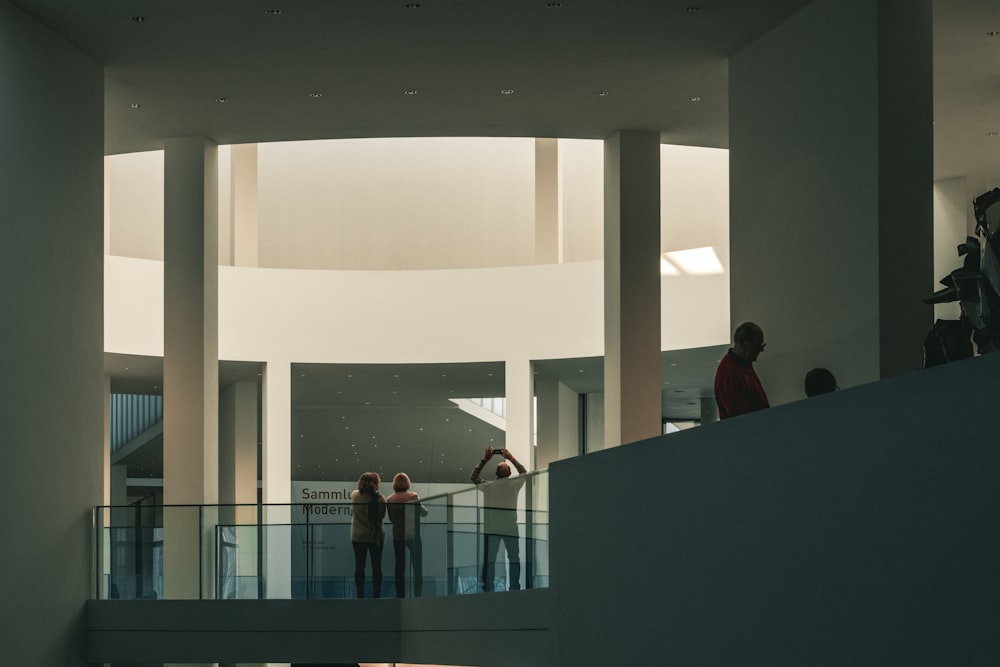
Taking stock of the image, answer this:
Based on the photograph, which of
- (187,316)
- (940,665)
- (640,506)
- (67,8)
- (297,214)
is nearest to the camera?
(940,665)

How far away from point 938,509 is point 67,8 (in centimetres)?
938

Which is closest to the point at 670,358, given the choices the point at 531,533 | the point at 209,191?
the point at 209,191

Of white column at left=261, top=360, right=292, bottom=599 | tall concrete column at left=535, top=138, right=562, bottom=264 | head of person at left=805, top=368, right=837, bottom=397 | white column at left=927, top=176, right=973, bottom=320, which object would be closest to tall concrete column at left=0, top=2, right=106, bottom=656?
head of person at left=805, top=368, right=837, bottom=397

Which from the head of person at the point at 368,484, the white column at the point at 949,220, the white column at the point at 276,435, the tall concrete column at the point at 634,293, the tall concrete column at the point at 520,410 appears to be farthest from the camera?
the tall concrete column at the point at 520,410

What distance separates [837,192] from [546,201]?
1187 centimetres

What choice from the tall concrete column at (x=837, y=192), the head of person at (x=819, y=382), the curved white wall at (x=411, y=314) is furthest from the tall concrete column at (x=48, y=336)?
the curved white wall at (x=411, y=314)

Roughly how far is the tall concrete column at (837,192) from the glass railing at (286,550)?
3.22m

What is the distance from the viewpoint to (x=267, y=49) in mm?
12102

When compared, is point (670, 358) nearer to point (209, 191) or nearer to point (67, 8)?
point (209, 191)

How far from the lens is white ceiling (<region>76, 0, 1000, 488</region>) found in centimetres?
1123

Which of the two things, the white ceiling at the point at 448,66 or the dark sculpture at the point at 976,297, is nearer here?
the dark sculpture at the point at 976,297

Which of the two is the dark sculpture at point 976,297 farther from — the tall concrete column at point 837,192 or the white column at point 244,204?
the white column at point 244,204

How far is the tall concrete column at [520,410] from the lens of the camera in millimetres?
21062

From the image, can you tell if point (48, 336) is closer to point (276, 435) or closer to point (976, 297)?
point (976, 297)
